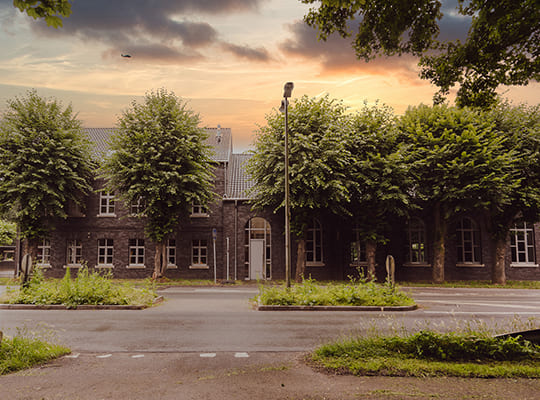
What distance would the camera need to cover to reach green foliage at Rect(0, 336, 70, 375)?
5.69 m

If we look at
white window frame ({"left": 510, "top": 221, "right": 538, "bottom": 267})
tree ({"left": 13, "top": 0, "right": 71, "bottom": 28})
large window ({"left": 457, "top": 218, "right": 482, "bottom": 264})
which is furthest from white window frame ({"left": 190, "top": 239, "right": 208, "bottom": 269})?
tree ({"left": 13, "top": 0, "right": 71, "bottom": 28})

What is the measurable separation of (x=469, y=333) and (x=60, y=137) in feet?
80.8

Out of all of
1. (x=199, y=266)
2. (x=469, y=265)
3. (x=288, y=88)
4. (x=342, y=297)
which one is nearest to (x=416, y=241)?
(x=469, y=265)

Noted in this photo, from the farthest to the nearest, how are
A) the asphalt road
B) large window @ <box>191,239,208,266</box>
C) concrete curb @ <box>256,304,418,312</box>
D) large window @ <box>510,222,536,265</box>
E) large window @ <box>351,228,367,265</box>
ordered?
large window @ <box>191,239,208,266</box>
large window @ <box>510,222,536,265</box>
large window @ <box>351,228,367,265</box>
concrete curb @ <box>256,304,418,312</box>
the asphalt road

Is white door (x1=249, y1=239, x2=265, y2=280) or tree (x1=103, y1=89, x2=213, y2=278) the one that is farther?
white door (x1=249, y1=239, x2=265, y2=280)

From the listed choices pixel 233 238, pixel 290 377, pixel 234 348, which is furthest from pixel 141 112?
pixel 290 377

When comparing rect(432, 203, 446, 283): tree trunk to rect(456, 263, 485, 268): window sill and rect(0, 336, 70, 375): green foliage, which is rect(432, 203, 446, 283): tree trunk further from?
rect(0, 336, 70, 375): green foliage

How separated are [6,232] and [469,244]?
48.2 metres

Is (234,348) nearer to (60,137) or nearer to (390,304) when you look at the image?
(390,304)

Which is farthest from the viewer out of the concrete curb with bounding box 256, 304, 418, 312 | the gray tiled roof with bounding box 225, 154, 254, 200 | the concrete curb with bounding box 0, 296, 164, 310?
the gray tiled roof with bounding box 225, 154, 254, 200

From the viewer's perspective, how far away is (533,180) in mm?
22547

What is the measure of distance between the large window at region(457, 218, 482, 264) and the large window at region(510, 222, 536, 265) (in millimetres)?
2355

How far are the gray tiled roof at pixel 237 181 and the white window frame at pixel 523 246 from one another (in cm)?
1824

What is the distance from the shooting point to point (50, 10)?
4.50 meters
